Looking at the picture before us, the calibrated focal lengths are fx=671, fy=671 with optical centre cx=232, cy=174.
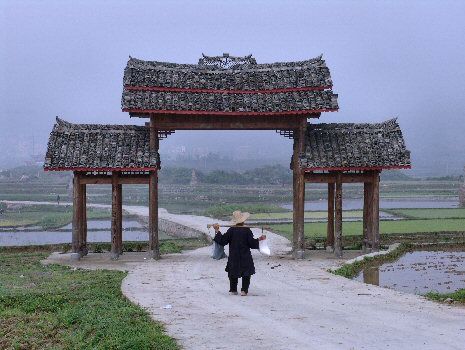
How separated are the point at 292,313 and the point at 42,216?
44576mm

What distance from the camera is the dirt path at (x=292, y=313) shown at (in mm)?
10195

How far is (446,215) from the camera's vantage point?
147 ft

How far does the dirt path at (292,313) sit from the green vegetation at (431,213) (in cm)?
2618

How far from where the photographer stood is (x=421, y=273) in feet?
69.9

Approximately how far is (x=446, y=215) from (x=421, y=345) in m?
36.8

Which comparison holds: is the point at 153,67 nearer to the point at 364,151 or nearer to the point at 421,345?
the point at 364,151

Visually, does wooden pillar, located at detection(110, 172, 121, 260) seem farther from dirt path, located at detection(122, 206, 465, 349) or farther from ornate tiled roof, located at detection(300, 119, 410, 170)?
ornate tiled roof, located at detection(300, 119, 410, 170)

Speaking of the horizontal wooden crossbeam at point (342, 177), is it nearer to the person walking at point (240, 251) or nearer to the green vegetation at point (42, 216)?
the person walking at point (240, 251)

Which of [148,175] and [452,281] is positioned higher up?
[148,175]

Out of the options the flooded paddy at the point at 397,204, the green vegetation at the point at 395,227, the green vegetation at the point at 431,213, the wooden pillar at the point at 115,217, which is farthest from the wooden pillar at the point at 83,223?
the flooded paddy at the point at 397,204

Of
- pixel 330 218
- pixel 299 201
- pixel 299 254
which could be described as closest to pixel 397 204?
pixel 330 218

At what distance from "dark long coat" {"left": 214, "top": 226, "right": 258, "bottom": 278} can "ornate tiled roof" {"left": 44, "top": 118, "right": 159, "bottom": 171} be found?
30.6 feet

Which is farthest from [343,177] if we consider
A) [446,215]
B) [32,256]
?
[446,215]

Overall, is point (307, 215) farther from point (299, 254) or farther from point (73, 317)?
point (73, 317)
